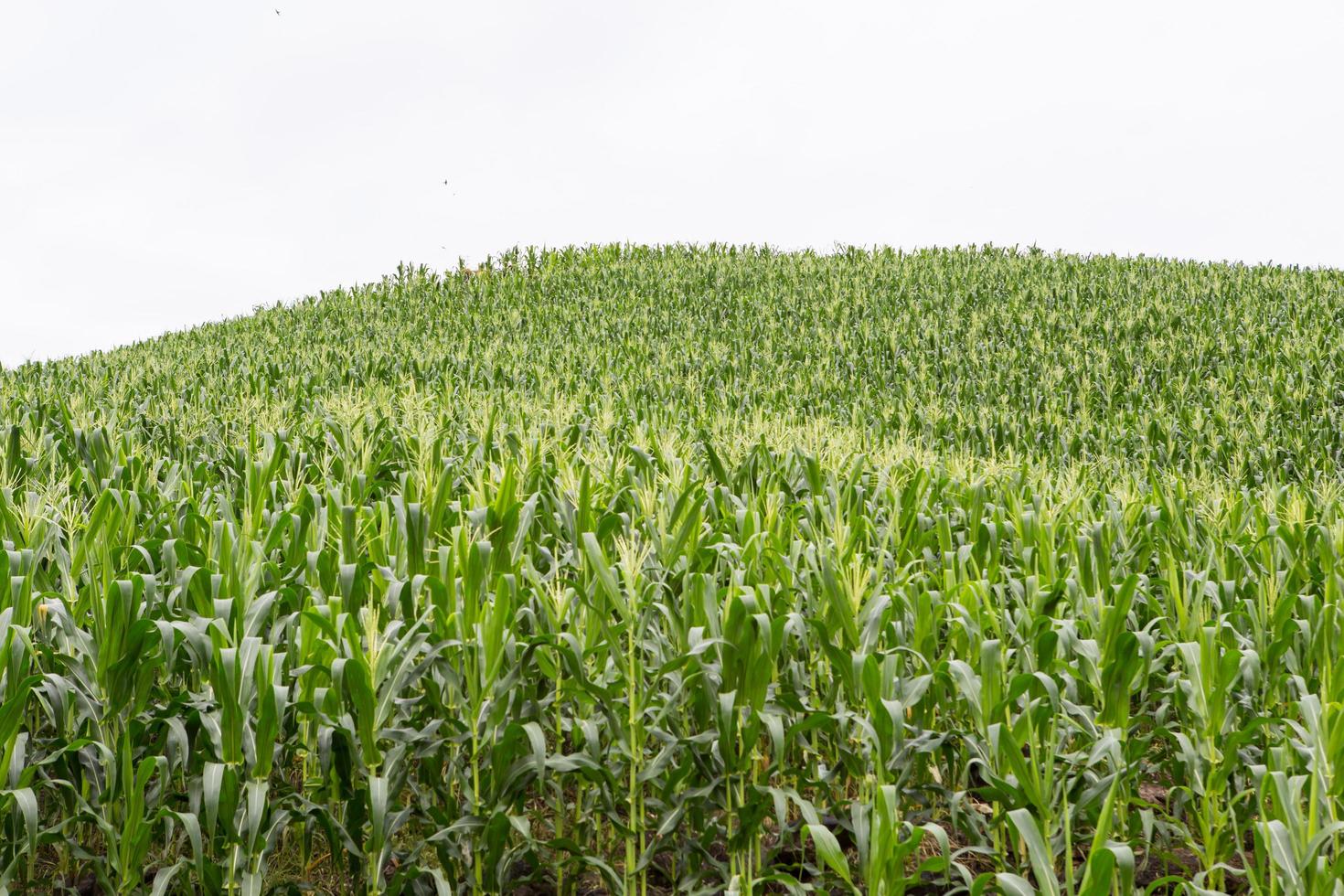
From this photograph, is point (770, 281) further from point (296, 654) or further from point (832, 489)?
point (296, 654)

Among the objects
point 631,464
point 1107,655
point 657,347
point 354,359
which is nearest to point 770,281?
point 657,347

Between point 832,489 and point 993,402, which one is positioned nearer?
point 832,489

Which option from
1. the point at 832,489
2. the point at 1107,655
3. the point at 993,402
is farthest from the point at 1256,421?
the point at 1107,655

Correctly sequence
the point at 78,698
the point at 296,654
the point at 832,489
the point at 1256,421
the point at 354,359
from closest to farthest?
the point at 78,698 < the point at 296,654 < the point at 832,489 < the point at 1256,421 < the point at 354,359

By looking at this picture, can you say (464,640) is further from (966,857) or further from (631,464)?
(631,464)

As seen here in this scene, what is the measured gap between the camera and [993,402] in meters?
16.1

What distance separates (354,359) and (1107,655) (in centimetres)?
1418

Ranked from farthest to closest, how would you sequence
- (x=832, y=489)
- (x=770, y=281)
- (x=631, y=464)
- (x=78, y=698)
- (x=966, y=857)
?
(x=770, y=281), (x=631, y=464), (x=832, y=489), (x=966, y=857), (x=78, y=698)

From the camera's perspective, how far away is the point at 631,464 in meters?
7.12

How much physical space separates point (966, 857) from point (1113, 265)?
26.0 meters

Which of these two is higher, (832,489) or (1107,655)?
(832,489)

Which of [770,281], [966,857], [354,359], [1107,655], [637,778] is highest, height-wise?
[770,281]

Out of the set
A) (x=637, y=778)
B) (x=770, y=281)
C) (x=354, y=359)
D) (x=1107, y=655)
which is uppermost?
(x=770, y=281)

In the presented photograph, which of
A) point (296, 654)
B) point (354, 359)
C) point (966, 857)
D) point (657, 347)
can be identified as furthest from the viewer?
point (657, 347)
